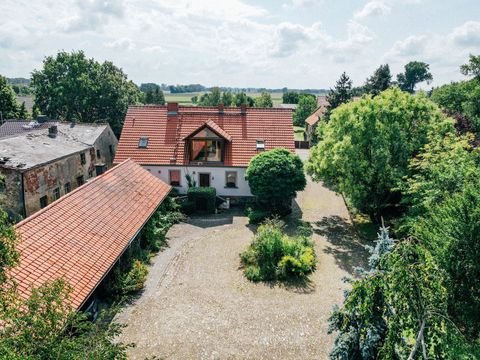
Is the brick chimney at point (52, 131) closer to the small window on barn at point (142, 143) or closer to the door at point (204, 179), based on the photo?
the small window on barn at point (142, 143)

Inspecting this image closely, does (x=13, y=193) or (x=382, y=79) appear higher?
(x=382, y=79)

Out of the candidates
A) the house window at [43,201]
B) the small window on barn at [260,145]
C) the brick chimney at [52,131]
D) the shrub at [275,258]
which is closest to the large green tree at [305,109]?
the small window on barn at [260,145]

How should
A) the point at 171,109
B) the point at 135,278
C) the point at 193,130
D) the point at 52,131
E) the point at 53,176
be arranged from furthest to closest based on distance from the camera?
the point at 171,109 → the point at 193,130 → the point at 52,131 → the point at 53,176 → the point at 135,278

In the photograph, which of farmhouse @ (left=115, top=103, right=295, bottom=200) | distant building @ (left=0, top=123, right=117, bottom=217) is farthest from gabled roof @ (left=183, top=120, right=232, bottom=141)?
distant building @ (left=0, top=123, right=117, bottom=217)

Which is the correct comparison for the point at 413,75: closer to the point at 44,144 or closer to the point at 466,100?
the point at 466,100

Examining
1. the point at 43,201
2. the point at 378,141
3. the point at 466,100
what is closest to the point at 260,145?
the point at 378,141

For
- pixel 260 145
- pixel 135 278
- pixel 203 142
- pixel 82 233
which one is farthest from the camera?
pixel 260 145

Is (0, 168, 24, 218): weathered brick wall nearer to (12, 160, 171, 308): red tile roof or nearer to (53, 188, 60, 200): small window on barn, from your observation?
(53, 188, 60, 200): small window on barn
